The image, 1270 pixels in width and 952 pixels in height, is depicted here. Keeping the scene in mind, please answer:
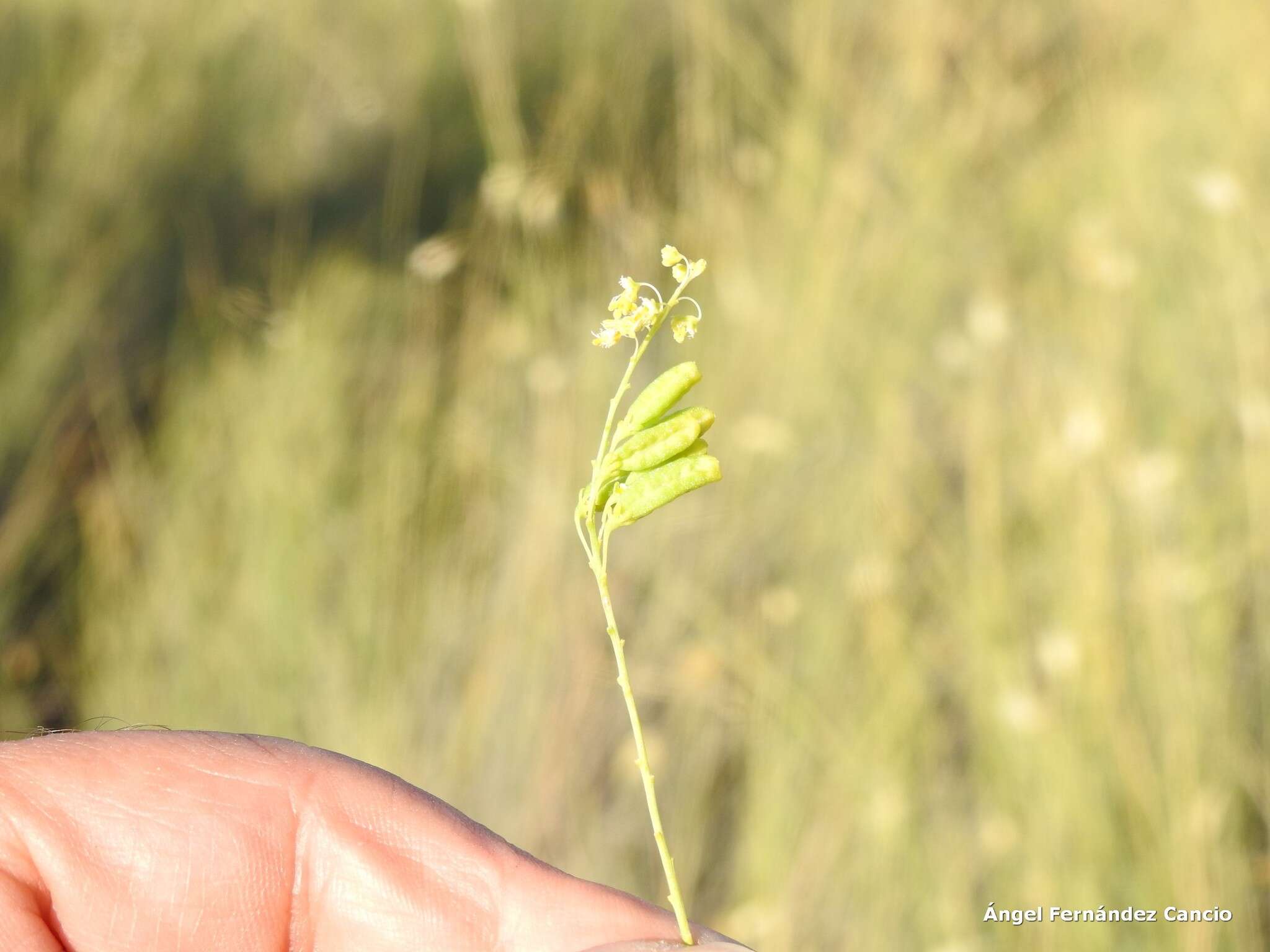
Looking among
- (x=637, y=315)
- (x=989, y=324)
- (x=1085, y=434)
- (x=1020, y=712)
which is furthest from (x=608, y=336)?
(x=989, y=324)

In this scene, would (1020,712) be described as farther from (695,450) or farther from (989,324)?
(695,450)

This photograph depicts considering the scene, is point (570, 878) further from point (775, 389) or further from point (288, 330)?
point (288, 330)

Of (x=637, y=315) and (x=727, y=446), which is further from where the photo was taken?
(x=727, y=446)

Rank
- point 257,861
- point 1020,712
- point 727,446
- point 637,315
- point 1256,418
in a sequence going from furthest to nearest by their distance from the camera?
point 727,446
point 1256,418
point 1020,712
point 257,861
point 637,315

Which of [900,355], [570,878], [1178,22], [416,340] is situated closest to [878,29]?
[1178,22]

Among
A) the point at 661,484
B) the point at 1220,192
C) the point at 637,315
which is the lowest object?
the point at 661,484

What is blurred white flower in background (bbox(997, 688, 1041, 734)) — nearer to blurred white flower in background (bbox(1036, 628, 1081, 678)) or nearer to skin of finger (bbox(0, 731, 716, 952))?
blurred white flower in background (bbox(1036, 628, 1081, 678))
